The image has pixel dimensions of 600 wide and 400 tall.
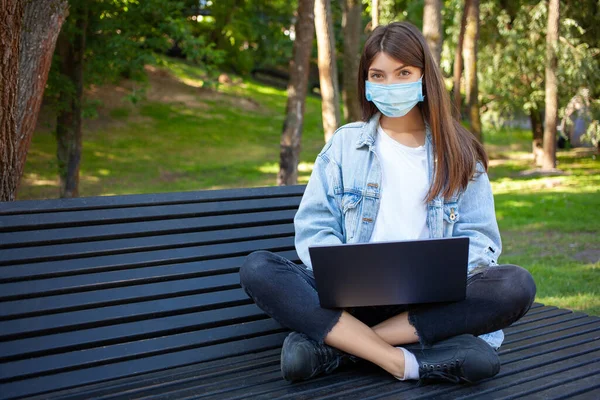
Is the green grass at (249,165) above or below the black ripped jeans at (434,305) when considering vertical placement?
below

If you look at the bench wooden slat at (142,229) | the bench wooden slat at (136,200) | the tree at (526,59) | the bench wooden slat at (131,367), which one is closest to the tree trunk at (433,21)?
the tree at (526,59)

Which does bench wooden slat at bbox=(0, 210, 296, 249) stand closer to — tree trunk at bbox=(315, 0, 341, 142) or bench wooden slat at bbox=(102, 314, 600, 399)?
bench wooden slat at bbox=(102, 314, 600, 399)

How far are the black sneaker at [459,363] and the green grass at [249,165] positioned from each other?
2.88 metres

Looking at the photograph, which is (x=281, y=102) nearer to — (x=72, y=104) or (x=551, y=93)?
(x=551, y=93)

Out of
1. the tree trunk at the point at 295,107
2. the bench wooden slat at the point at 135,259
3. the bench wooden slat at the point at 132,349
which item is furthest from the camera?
the tree trunk at the point at 295,107

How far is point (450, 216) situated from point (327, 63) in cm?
869

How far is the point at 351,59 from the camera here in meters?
14.6

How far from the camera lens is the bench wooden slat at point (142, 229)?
130 inches

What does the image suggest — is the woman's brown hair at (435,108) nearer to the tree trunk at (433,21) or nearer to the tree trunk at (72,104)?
the tree trunk at (72,104)

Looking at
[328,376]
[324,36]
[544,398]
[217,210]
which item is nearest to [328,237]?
[328,376]

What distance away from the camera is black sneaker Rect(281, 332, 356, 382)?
284 cm

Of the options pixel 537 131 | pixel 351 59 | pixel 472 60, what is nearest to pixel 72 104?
pixel 351 59

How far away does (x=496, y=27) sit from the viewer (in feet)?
63.5

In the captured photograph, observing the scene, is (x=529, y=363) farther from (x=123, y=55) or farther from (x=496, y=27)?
(x=496, y=27)
